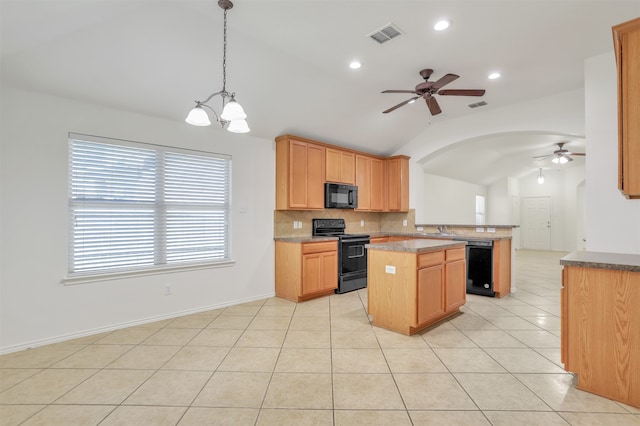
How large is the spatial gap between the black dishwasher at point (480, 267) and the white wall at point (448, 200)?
2.89 m

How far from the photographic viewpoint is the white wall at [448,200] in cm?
822

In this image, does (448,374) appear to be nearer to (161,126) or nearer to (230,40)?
(230,40)

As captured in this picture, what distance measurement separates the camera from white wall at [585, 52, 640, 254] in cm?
294

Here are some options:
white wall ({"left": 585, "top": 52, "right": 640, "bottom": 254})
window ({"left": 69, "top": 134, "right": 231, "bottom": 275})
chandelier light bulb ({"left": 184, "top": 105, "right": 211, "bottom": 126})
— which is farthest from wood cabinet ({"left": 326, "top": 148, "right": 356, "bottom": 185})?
white wall ({"left": 585, "top": 52, "right": 640, "bottom": 254})

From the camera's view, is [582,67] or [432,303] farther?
[582,67]

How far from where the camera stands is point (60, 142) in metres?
2.94

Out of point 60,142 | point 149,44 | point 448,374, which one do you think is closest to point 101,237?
point 60,142

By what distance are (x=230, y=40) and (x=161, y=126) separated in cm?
141

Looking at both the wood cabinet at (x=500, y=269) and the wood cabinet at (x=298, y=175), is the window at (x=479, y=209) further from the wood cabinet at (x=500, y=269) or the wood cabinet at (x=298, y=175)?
the wood cabinet at (x=298, y=175)

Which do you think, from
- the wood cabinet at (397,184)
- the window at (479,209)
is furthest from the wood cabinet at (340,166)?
the window at (479,209)

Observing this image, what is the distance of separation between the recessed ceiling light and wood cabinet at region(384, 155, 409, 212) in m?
3.29

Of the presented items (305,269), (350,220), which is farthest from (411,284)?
(350,220)

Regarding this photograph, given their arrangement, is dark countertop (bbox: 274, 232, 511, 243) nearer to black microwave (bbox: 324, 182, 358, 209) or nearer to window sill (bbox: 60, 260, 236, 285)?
black microwave (bbox: 324, 182, 358, 209)

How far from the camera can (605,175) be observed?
305 cm
